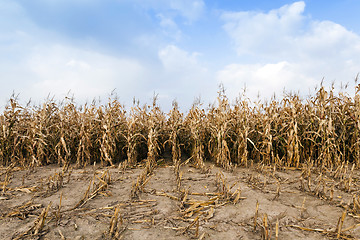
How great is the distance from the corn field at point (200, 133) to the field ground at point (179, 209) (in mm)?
589

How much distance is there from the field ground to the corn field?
0.59m

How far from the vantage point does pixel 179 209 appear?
6.64 ft

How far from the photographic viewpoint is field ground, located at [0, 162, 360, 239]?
→ 5.60 feet

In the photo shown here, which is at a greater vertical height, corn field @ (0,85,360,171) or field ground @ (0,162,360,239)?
corn field @ (0,85,360,171)

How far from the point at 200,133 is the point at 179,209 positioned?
166 centimetres

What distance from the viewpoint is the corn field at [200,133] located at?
337 cm

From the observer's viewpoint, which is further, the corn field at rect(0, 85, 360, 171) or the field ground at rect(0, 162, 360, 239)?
the corn field at rect(0, 85, 360, 171)

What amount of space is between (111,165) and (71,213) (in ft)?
5.21

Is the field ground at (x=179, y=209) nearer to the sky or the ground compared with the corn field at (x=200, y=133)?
nearer to the ground

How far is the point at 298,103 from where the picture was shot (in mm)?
3697

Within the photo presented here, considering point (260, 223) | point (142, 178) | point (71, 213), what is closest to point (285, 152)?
point (260, 223)

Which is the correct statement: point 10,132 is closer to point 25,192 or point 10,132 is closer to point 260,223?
point 25,192

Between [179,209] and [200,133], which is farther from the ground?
[200,133]

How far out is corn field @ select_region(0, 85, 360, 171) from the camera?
337 centimetres
